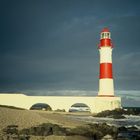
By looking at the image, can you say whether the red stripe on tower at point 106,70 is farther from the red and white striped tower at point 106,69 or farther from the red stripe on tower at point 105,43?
the red stripe on tower at point 105,43

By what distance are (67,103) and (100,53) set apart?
6.97 metres

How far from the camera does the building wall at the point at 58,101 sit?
138ft

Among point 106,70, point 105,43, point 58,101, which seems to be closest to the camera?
point 106,70

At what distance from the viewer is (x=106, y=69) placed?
4075 cm

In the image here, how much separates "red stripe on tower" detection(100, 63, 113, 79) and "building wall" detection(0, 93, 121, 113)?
112 inches

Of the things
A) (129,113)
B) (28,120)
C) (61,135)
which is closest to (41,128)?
(61,135)

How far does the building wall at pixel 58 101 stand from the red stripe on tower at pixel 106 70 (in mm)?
2849

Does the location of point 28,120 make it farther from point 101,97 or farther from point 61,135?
point 101,97

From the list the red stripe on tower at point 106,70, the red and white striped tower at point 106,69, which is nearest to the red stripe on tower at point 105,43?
the red and white striped tower at point 106,69

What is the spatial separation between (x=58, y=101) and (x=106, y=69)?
6.85 meters

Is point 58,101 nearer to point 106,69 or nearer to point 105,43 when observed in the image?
point 106,69

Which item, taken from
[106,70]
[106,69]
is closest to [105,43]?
[106,69]

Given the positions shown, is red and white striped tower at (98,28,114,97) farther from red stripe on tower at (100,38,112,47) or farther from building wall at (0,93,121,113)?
building wall at (0,93,121,113)

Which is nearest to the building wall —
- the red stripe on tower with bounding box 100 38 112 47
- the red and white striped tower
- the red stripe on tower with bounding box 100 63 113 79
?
the red and white striped tower
